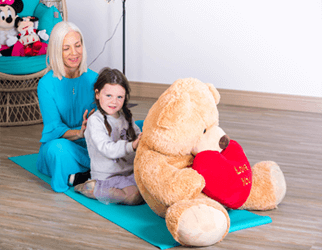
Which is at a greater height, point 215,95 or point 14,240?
point 215,95

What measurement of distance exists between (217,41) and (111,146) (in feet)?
7.45

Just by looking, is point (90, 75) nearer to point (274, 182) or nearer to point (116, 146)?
point (116, 146)

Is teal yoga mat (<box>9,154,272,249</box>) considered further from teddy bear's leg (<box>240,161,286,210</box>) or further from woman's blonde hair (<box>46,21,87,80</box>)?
woman's blonde hair (<box>46,21,87,80</box>)

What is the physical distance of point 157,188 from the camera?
4.84ft

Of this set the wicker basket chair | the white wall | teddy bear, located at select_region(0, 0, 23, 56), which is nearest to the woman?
the wicker basket chair

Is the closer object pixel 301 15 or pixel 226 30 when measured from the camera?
pixel 301 15

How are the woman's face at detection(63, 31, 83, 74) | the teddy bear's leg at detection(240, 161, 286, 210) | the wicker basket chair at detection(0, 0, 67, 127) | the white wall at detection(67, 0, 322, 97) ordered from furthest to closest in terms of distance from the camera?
the white wall at detection(67, 0, 322, 97) < the wicker basket chair at detection(0, 0, 67, 127) < the woman's face at detection(63, 31, 83, 74) < the teddy bear's leg at detection(240, 161, 286, 210)

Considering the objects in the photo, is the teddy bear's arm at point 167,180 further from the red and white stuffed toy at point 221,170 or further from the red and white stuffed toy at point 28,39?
the red and white stuffed toy at point 28,39

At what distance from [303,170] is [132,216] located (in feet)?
3.34

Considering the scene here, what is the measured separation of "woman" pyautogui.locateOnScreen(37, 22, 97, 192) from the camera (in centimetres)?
198

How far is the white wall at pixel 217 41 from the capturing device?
3555 millimetres

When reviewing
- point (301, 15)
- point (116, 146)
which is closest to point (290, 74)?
point (301, 15)

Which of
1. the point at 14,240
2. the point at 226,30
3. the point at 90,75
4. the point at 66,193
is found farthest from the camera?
the point at 226,30

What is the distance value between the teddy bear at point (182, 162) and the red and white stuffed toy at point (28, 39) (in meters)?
1.84
